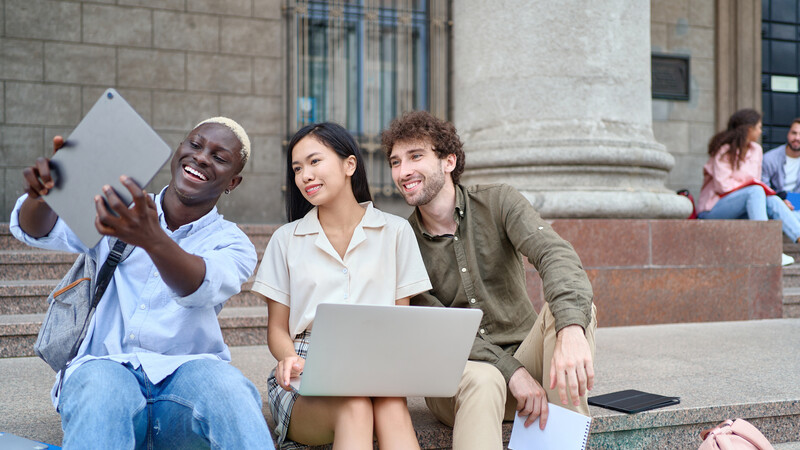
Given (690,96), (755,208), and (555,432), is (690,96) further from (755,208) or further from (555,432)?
(555,432)

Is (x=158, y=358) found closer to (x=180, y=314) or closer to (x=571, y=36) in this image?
(x=180, y=314)

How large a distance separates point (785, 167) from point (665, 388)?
5599 millimetres

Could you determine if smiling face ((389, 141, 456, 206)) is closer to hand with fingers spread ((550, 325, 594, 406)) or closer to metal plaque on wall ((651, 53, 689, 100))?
hand with fingers spread ((550, 325, 594, 406))

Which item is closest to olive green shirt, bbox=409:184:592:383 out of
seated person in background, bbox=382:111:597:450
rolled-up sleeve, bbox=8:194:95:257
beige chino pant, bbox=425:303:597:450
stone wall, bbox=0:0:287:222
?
seated person in background, bbox=382:111:597:450

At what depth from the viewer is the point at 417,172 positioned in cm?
286

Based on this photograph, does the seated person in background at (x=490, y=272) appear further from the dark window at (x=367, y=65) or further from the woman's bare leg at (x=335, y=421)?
the dark window at (x=367, y=65)

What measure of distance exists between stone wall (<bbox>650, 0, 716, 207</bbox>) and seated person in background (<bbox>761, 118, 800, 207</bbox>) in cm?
164

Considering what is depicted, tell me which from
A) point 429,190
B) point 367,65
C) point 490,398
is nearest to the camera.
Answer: point 490,398

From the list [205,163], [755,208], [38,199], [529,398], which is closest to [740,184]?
[755,208]

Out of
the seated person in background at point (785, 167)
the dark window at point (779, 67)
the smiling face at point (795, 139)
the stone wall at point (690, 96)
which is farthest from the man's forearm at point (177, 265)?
the dark window at point (779, 67)

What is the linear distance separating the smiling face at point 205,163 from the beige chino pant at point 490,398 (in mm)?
1064

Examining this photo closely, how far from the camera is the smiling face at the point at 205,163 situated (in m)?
2.36

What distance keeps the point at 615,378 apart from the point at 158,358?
222cm

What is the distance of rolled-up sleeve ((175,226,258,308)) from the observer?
6.87ft
